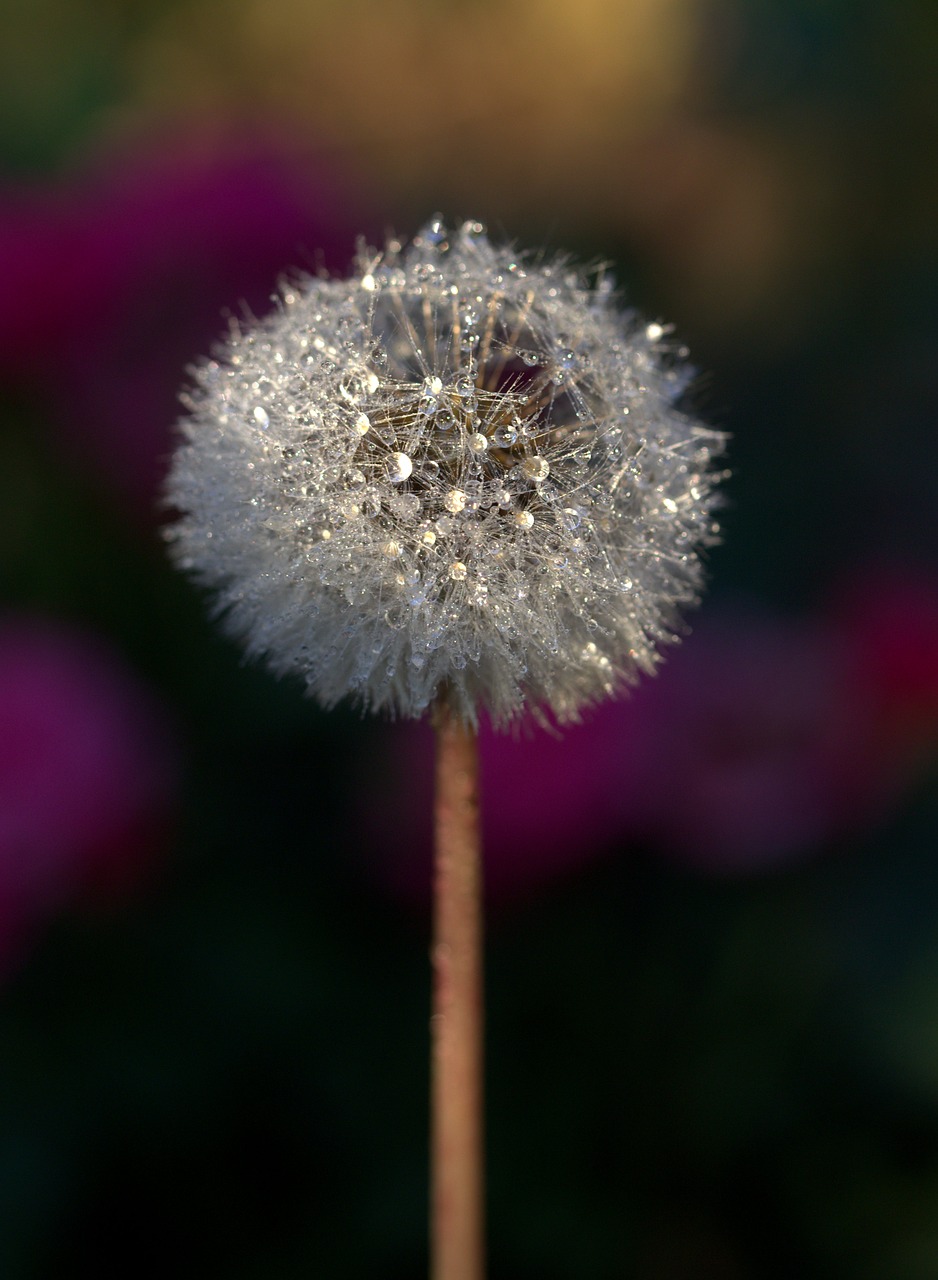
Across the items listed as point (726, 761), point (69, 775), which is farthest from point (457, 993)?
point (726, 761)

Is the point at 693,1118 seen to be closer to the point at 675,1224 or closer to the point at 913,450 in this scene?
the point at 675,1224

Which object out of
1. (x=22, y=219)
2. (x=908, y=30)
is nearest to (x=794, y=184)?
(x=908, y=30)

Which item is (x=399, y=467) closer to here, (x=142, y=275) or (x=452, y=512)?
(x=452, y=512)

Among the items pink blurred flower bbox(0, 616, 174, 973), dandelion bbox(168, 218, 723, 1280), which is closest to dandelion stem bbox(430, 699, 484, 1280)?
dandelion bbox(168, 218, 723, 1280)

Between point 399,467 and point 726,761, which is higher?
point 726,761

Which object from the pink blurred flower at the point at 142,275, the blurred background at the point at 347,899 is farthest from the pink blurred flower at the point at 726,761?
the pink blurred flower at the point at 142,275

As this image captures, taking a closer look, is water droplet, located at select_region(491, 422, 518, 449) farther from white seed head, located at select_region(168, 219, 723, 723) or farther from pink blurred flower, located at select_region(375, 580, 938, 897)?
pink blurred flower, located at select_region(375, 580, 938, 897)

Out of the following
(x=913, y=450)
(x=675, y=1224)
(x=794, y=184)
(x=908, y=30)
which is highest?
(x=908, y=30)
